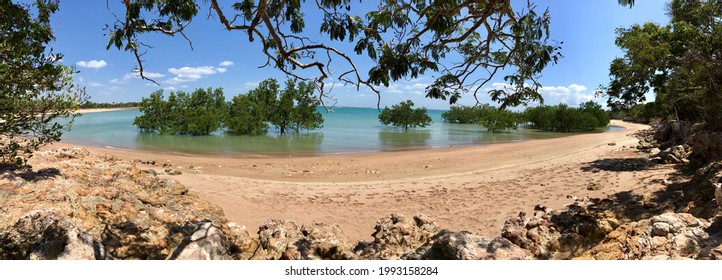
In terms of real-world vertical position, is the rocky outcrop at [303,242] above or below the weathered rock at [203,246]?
below

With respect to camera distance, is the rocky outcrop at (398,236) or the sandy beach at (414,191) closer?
the rocky outcrop at (398,236)

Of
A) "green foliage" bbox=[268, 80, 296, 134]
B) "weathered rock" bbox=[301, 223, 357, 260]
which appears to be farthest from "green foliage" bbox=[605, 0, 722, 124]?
"green foliage" bbox=[268, 80, 296, 134]

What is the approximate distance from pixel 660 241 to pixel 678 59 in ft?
12.8

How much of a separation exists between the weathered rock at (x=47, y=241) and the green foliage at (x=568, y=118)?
45.1 m

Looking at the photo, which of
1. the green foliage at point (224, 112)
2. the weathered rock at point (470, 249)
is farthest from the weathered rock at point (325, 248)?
the green foliage at point (224, 112)

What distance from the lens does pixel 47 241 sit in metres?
3.25

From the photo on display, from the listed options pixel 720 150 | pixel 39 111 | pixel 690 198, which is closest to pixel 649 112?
pixel 720 150

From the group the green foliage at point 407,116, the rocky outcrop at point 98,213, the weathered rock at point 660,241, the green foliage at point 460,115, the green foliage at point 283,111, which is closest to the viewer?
the weathered rock at point 660,241

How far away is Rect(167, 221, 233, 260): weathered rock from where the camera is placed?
10.9 feet

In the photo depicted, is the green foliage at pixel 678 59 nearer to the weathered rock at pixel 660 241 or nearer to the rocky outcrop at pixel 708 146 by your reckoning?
the rocky outcrop at pixel 708 146

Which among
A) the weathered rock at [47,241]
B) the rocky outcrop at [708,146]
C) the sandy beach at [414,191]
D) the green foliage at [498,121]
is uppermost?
the green foliage at [498,121]

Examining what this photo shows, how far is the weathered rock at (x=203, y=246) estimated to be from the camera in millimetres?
3326

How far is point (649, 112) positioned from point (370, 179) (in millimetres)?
15161

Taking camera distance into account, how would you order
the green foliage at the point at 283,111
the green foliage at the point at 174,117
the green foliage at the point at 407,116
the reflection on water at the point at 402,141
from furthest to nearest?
1. the green foliage at the point at 407,116
2. the green foliage at the point at 283,111
3. the green foliage at the point at 174,117
4. the reflection on water at the point at 402,141
